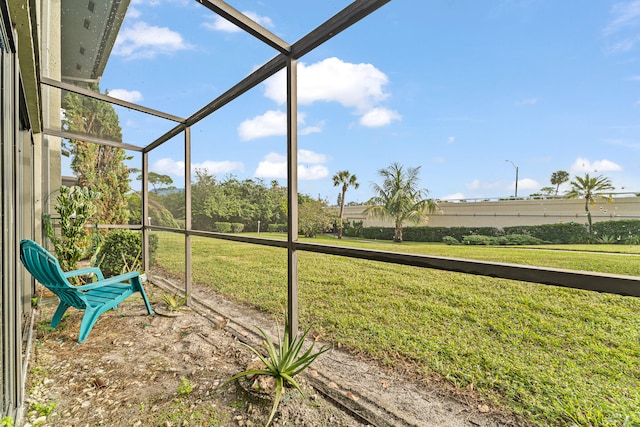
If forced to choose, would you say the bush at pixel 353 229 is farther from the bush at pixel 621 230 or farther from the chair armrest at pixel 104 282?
the chair armrest at pixel 104 282

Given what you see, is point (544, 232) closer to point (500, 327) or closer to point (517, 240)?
point (517, 240)

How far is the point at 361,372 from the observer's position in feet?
6.91

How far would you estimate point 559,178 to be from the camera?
424cm

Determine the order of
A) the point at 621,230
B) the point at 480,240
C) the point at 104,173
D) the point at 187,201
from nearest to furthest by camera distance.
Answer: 1. the point at 187,201
2. the point at 621,230
3. the point at 480,240
4. the point at 104,173

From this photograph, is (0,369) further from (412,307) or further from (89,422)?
(412,307)

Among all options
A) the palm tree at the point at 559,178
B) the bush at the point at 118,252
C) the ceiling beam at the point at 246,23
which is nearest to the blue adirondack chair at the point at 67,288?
the ceiling beam at the point at 246,23

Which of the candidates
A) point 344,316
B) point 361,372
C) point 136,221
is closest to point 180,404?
point 361,372

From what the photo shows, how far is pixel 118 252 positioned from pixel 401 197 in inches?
205

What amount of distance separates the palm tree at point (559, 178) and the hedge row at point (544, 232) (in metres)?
0.80

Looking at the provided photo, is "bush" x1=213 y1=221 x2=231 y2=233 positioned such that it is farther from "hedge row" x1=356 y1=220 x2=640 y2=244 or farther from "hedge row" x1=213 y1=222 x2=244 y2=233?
"hedge row" x1=356 y1=220 x2=640 y2=244

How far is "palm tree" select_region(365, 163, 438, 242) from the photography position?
5305 millimetres

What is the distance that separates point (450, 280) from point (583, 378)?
7.73 ft

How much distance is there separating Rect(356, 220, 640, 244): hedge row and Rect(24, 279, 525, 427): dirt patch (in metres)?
4.21

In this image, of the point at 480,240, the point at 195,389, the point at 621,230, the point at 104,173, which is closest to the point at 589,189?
the point at 621,230
